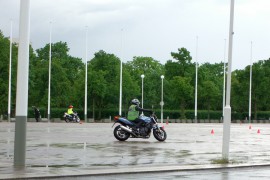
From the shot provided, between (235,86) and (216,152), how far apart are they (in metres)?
75.1

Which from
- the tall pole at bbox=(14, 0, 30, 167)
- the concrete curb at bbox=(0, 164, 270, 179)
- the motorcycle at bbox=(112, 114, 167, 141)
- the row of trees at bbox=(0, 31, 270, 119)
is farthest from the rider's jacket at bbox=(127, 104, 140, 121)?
the row of trees at bbox=(0, 31, 270, 119)

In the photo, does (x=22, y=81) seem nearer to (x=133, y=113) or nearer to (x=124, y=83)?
(x=133, y=113)

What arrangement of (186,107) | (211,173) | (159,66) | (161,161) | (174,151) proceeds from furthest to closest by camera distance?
(159,66), (186,107), (174,151), (161,161), (211,173)

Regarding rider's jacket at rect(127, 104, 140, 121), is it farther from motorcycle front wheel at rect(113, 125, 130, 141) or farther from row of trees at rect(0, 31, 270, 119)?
row of trees at rect(0, 31, 270, 119)

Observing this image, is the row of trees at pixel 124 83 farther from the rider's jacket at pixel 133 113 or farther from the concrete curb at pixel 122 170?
the concrete curb at pixel 122 170

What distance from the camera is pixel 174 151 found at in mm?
19516

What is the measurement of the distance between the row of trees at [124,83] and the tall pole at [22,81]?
5500 centimetres

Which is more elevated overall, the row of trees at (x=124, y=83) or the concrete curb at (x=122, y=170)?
the row of trees at (x=124, y=83)

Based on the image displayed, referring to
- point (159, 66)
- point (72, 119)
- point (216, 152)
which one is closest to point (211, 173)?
point (216, 152)

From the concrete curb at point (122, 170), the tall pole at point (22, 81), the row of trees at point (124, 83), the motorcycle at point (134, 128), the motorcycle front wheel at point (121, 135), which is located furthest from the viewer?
the row of trees at point (124, 83)

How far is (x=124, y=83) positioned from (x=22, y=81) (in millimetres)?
64428

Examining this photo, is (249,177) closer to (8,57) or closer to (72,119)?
(72,119)

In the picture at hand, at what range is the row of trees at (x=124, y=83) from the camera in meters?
72.0

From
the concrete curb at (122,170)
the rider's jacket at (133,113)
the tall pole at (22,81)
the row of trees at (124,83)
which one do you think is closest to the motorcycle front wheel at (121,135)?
the rider's jacket at (133,113)
